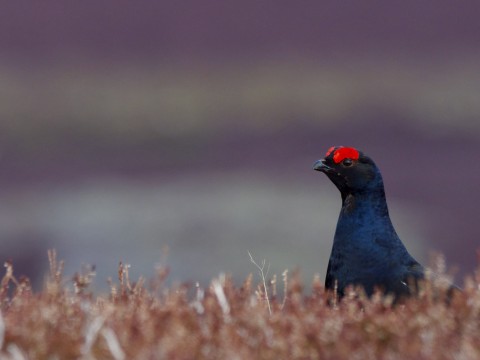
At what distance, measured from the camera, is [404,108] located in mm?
16859

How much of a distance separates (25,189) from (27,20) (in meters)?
2.31

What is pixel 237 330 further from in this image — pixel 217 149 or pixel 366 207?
pixel 217 149

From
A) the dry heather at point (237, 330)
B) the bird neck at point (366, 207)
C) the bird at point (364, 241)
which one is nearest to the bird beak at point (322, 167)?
the bird at point (364, 241)

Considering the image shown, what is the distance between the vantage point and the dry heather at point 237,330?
13.8ft

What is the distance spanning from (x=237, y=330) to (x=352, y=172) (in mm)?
2452

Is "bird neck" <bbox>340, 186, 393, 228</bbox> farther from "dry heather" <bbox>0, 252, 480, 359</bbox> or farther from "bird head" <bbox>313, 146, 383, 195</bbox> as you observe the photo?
"dry heather" <bbox>0, 252, 480, 359</bbox>

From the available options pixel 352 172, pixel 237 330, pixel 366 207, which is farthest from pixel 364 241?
pixel 237 330

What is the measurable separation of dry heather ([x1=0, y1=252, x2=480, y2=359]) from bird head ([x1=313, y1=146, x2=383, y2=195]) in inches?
73.6

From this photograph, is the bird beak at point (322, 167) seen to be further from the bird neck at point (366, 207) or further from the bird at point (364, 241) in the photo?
the bird neck at point (366, 207)

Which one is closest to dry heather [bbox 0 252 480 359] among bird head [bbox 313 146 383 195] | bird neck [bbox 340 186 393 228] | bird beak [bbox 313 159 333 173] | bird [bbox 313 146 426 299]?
bird [bbox 313 146 426 299]

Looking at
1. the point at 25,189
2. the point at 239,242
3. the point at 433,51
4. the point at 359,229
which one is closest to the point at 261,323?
the point at 359,229

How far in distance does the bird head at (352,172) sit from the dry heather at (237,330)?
1.87 meters

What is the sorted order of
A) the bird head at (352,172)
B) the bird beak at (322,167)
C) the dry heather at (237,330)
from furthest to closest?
1. the bird beak at (322,167)
2. the bird head at (352,172)
3. the dry heather at (237,330)

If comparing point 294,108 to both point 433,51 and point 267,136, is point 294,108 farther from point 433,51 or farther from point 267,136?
point 433,51
